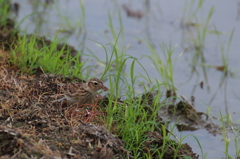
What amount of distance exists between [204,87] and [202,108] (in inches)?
36.1

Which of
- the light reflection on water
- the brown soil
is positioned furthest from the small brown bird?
the light reflection on water

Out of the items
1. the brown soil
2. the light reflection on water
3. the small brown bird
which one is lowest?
the brown soil

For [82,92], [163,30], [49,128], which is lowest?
[49,128]

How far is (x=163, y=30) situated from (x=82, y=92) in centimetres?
596

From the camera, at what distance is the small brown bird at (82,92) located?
6.15m

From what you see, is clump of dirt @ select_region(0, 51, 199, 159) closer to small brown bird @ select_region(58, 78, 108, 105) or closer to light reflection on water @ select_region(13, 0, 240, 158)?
small brown bird @ select_region(58, 78, 108, 105)

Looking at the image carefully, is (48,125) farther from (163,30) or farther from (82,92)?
(163,30)

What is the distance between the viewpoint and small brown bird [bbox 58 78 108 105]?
6148 mm

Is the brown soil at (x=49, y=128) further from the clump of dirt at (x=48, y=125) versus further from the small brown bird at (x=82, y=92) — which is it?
the small brown bird at (x=82, y=92)

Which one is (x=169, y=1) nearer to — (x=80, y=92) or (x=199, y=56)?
(x=199, y=56)

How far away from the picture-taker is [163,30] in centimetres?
1165

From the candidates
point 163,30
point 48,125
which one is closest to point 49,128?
point 48,125

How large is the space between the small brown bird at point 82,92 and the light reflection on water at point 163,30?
97.5 inches

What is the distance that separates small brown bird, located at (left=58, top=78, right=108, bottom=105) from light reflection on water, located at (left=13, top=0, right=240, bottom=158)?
248cm
